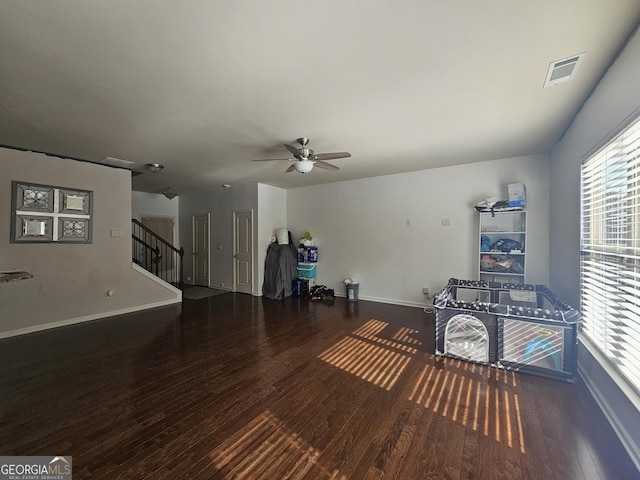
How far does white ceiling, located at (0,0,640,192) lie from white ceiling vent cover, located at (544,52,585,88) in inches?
2.1

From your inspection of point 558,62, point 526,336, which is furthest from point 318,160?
point 526,336

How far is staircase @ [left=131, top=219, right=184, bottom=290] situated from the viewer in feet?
22.6

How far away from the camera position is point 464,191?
459cm

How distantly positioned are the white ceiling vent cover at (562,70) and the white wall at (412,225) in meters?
2.40

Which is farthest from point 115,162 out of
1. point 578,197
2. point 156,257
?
point 578,197

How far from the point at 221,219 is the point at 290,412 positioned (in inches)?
223

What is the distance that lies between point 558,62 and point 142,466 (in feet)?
12.8

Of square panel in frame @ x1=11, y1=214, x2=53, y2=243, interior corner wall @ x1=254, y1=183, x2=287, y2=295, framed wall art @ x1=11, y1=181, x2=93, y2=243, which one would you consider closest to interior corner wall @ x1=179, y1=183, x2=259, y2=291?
interior corner wall @ x1=254, y1=183, x2=287, y2=295

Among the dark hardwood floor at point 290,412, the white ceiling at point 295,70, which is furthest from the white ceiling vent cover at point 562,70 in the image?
the dark hardwood floor at point 290,412

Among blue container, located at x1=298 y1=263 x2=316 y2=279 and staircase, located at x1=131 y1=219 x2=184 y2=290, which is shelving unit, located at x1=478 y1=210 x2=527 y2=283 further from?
staircase, located at x1=131 y1=219 x2=184 y2=290

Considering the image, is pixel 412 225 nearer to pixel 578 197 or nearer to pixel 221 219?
pixel 578 197

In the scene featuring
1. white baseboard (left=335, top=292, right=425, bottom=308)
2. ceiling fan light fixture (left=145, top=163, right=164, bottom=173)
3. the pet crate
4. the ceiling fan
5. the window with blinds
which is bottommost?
white baseboard (left=335, top=292, right=425, bottom=308)

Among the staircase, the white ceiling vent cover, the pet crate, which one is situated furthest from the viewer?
the staircase

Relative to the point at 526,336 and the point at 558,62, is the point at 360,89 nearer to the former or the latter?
the point at 558,62
